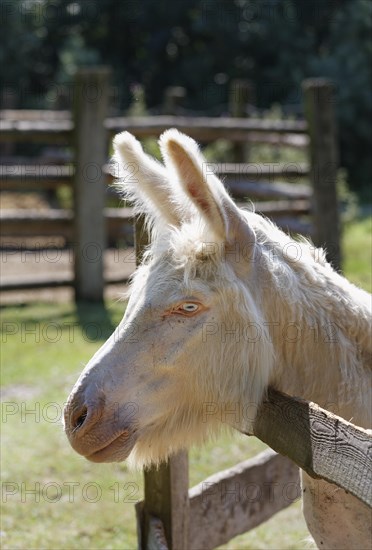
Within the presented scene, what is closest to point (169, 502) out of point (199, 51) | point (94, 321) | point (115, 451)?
point (115, 451)

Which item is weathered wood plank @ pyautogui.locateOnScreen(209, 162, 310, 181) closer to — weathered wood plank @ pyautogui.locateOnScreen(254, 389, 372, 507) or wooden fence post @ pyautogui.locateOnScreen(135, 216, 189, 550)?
wooden fence post @ pyautogui.locateOnScreen(135, 216, 189, 550)

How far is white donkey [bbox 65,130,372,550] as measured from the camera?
2170 mm

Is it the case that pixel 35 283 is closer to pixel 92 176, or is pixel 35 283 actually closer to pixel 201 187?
pixel 92 176

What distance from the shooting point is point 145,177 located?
7.91 ft

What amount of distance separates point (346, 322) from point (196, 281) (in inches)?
19.4

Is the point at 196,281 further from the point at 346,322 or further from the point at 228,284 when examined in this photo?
the point at 346,322

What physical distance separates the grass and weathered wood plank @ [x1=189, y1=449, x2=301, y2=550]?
7.4 inches

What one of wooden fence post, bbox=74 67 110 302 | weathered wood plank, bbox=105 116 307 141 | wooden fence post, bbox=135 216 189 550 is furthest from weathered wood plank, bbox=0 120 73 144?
wooden fence post, bbox=135 216 189 550

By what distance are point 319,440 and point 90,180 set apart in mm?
6224

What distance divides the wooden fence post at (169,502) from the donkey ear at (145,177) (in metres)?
0.93

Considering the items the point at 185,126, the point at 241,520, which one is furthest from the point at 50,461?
the point at 185,126

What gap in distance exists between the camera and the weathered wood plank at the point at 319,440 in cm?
169

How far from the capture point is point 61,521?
4.12m

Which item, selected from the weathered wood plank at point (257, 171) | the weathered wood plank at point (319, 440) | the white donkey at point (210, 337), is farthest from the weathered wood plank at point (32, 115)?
the weathered wood plank at point (319, 440)
